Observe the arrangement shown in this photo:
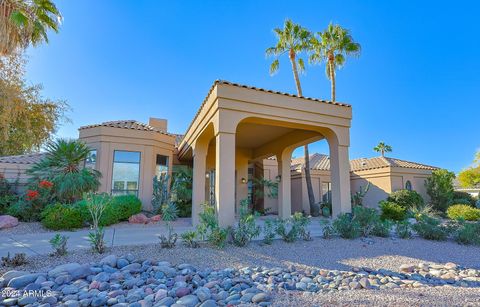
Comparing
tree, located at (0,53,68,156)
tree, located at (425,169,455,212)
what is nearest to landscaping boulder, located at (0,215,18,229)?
tree, located at (0,53,68,156)

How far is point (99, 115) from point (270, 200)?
11.2 metres

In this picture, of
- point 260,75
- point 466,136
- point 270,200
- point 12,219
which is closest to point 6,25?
point 12,219

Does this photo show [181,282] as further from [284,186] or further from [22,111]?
[22,111]

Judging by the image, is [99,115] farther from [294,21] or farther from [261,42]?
[294,21]

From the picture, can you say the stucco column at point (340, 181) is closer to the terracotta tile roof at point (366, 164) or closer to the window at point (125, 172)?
the window at point (125, 172)

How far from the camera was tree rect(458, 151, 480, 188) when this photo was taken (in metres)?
22.8

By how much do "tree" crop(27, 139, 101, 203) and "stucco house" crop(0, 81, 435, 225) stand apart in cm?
104

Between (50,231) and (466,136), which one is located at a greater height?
(466,136)

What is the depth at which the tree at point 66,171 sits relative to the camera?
9820mm

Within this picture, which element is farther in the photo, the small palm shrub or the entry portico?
the entry portico

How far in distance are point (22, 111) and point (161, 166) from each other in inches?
310

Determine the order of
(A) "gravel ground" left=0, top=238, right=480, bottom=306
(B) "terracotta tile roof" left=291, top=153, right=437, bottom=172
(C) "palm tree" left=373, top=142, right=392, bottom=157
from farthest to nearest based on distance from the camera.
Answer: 1. (C) "palm tree" left=373, top=142, right=392, bottom=157
2. (B) "terracotta tile roof" left=291, top=153, right=437, bottom=172
3. (A) "gravel ground" left=0, top=238, right=480, bottom=306

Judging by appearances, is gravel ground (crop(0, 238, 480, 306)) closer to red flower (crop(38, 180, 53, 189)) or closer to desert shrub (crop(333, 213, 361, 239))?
desert shrub (crop(333, 213, 361, 239))

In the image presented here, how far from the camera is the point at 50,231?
8.02 m
